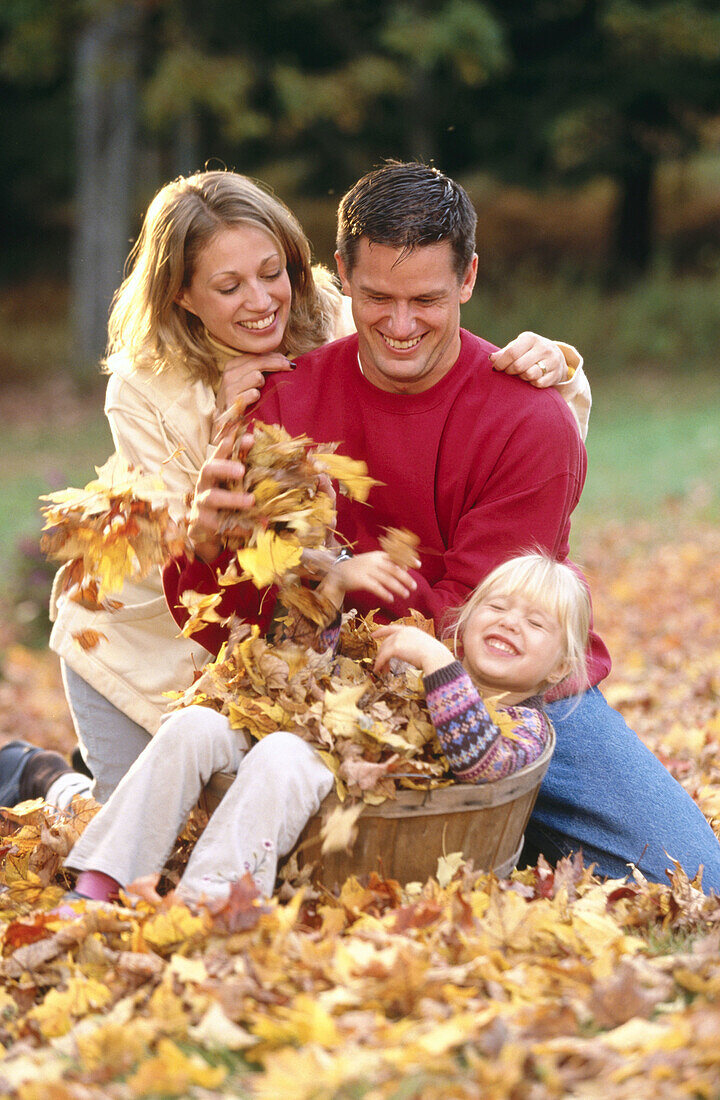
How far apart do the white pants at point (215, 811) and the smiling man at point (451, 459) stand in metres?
0.48

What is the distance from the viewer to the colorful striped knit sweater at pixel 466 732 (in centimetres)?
298

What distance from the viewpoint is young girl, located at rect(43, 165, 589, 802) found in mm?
3781

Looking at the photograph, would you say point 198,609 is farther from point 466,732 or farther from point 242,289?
point 242,289

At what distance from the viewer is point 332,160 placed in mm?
21281

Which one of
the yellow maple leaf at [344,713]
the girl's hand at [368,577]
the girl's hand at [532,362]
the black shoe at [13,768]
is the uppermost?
the girl's hand at [532,362]

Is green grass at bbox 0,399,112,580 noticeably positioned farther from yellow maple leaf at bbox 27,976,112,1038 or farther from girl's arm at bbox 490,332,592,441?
yellow maple leaf at bbox 27,976,112,1038

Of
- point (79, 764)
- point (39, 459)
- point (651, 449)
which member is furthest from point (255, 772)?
point (39, 459)

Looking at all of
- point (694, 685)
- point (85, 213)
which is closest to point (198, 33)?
point (85, 213)

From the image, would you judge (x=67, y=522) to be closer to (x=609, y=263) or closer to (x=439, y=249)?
(x=439, y=249)

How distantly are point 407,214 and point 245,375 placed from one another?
0.76 metres

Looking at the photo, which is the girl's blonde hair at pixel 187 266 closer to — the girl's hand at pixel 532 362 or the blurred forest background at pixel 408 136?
the girl's hand at pixel 532 362

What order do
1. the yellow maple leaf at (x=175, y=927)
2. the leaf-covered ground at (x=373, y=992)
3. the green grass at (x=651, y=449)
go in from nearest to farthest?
the leaf-covered ground at (x=373, y=992), the yellow maple leaf at (x=175, y=927), the green grass at (x=651, y=449)

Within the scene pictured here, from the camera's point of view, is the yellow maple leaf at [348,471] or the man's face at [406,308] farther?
the man's face at [406,308]

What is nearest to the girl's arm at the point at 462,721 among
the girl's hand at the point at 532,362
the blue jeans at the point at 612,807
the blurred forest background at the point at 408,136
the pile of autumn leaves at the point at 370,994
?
the pile of autumn leaves at the point at 370,994
